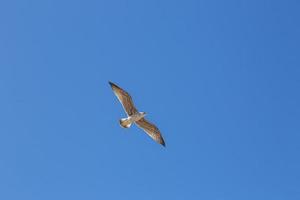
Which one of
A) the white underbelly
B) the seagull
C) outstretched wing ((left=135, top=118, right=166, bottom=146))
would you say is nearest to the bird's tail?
the seagull

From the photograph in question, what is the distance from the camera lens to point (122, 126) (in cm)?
5266

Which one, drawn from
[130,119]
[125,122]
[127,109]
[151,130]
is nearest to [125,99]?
[127,109]

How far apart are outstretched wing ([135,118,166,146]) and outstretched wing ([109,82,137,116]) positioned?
235 cm

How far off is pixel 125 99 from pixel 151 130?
4.77 metres

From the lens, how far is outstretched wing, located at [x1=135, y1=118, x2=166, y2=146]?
182 ft

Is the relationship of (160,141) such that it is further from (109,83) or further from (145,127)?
(109,83)

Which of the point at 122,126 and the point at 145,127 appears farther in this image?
the point at 145,127

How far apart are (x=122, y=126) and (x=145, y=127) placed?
377cm

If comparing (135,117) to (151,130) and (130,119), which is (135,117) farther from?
(151,130)

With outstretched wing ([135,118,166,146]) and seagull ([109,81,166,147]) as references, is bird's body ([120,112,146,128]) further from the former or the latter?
outstretched wing ([135,118,166,146])

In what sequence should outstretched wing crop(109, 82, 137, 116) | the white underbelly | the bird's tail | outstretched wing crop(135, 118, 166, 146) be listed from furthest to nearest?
outstretched wing crop(135, 118, 166, 146) < the white underbelly < the bird's tail < outstretched wing crop(109, 82, 137, 116)

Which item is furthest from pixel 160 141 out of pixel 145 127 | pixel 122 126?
pixel 122 126

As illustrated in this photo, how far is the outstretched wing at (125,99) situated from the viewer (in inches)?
2053

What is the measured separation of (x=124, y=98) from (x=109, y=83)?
63.7 inches
